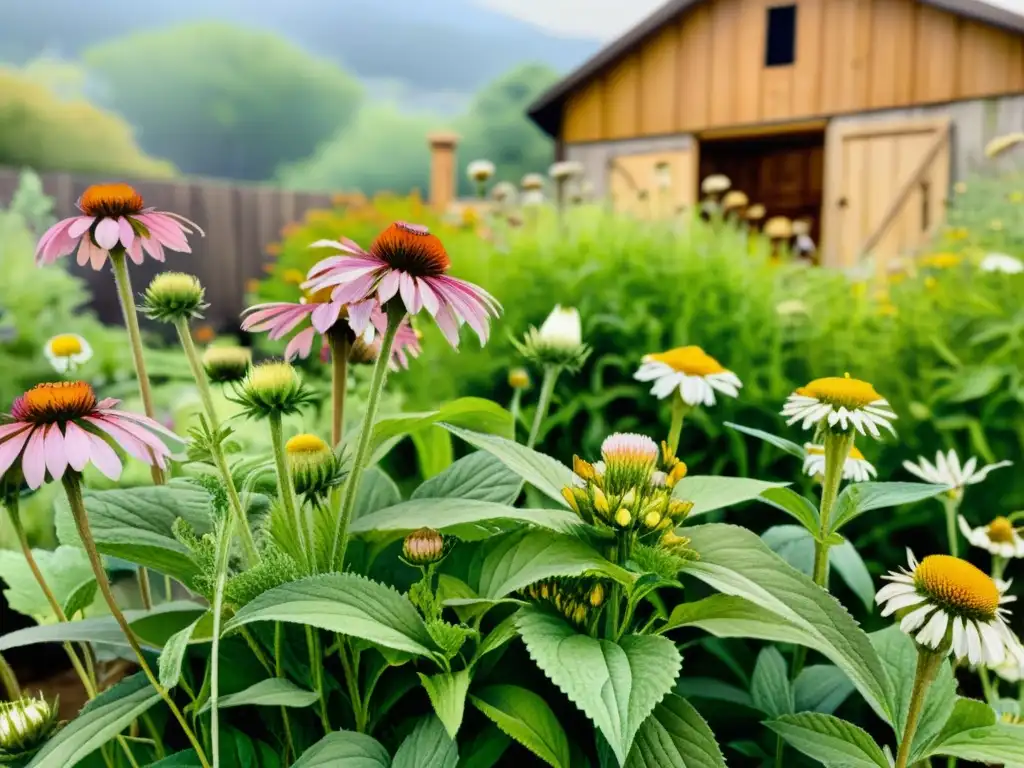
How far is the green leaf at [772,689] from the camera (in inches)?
31.2

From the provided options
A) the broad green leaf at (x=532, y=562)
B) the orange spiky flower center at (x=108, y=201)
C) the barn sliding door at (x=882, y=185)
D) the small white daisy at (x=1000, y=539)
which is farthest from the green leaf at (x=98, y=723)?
the barn sliding door at (x=882, y=185)

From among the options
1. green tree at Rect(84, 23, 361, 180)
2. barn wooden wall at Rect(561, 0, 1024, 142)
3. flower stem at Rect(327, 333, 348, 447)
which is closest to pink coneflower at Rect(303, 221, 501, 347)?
flower stem at Rect(327, 333, 348, 447)

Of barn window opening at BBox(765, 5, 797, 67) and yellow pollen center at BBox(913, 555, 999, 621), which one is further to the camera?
barn window opening at BBox(765, 5, 797, 67)

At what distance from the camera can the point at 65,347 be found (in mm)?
1134

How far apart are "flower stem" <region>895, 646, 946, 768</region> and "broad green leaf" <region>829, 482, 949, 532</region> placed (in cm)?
12

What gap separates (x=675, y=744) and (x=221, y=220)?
21.4 feet

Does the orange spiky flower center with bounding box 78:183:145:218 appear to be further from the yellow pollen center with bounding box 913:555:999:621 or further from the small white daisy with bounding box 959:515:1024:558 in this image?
the small white daisy with bounding box 959:515:1024:558

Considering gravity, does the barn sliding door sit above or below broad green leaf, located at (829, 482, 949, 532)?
above

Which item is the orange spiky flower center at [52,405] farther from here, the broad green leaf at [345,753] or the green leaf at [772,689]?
the green leaf at [772,689]

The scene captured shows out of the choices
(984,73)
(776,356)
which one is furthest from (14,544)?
(984,73)

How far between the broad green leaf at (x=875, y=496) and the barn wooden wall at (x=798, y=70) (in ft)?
18.6

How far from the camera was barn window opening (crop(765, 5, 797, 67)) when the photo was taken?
6.27 meters

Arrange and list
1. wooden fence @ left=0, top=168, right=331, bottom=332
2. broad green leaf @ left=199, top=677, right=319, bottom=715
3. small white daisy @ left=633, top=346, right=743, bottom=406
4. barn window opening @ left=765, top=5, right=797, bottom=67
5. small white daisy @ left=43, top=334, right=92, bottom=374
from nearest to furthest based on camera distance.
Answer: broad green leaf @ left=199, top=677, right=319, bottom=715 → small white daisy @ left=633, top=346, right=743, bottom=406 → small white daisy @ left=43, top=334, right=92, bottom=374 → wooden fence @ left=0, top=168, right=331, bottom=332 → barn window opening @ left=765, top=5, right=797, bottom=67

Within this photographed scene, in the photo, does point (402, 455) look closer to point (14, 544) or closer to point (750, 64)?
point (14, 544)
